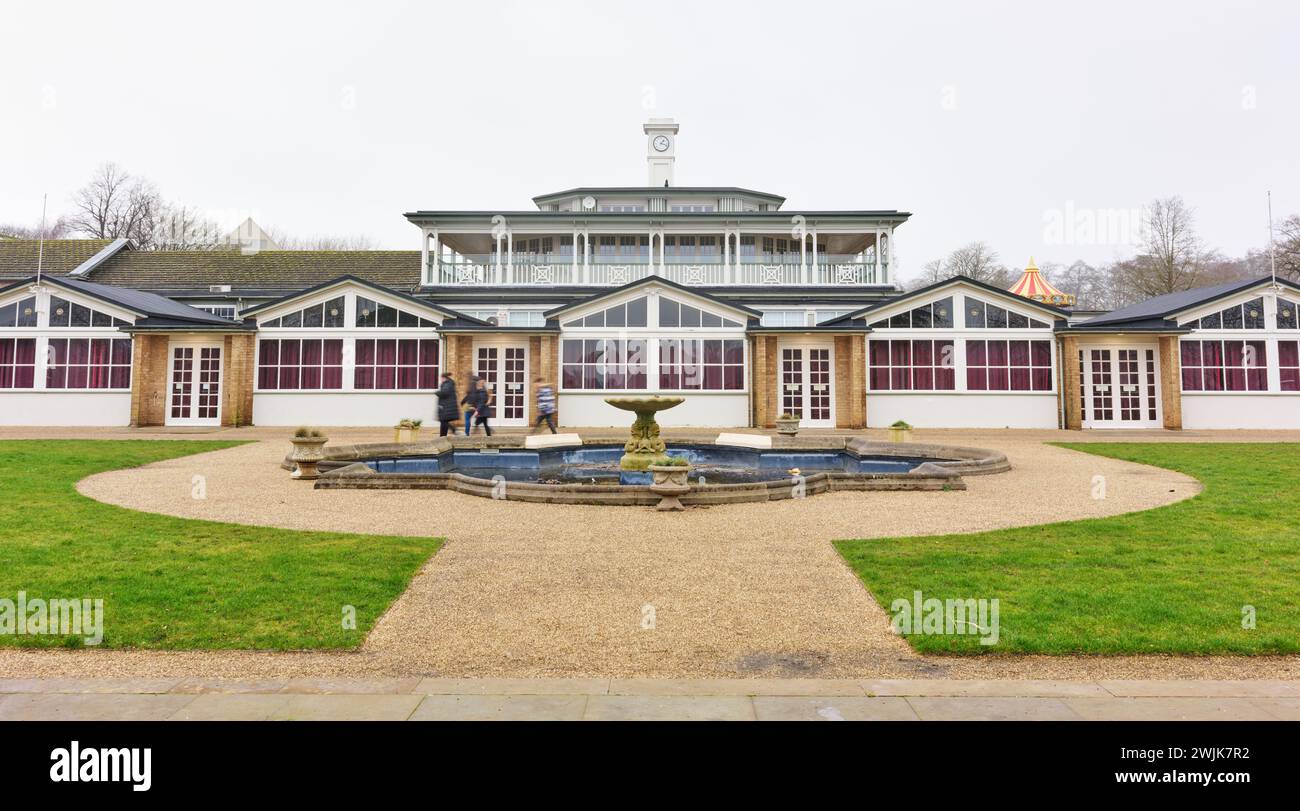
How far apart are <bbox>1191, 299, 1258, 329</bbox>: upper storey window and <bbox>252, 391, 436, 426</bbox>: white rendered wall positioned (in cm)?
2584

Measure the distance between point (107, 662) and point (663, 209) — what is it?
31.9 m

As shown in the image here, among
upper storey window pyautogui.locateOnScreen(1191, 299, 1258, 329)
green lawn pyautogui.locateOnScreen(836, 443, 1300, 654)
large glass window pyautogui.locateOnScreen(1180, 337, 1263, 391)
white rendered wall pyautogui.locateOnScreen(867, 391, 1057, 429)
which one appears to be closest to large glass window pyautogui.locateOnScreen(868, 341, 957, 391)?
white rendered wall pyautogui.locateOnScreen(867, 391, 1057, 429)

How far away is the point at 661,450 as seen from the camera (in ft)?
44.1

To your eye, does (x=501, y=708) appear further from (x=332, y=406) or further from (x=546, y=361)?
(x=332, y=406)

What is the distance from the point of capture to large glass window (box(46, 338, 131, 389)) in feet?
74.5

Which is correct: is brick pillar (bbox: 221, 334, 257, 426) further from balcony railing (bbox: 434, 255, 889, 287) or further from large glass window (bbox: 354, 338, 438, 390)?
balcony railing (bbox: 434, 255, 889, 287)

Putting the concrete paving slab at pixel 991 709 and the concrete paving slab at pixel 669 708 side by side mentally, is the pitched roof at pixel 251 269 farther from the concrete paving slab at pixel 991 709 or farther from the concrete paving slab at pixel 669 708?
the concrete paving slab at pixel 991 709

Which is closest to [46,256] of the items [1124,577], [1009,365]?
[1009,365]

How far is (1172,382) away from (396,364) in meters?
25.4

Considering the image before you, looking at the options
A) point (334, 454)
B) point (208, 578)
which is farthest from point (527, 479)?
point (208, 578)

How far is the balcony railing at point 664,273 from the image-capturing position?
27891mm

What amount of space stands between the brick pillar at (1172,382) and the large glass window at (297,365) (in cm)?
2711

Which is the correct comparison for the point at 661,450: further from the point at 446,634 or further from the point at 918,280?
the point at 918,280
